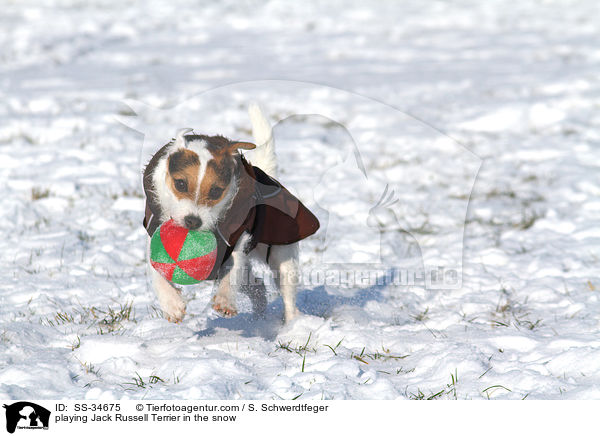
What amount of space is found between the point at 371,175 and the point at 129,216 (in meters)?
2.80

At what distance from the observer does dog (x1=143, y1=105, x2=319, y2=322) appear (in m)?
3.24

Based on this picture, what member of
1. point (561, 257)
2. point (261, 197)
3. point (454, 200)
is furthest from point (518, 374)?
point (454, 200)

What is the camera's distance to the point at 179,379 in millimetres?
3201

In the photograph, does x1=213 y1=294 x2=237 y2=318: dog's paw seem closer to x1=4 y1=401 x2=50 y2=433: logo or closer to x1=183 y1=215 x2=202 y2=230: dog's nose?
x1=183 y1=215 x2=202 y2=230: dog's nose

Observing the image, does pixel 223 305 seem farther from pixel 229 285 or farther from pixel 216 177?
pixel 216 177

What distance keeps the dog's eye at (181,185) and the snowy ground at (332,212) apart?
46 centimetres

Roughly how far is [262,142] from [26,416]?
197cm

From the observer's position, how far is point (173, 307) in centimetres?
364

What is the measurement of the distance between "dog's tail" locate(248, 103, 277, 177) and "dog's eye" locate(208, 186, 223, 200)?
26.1 inches

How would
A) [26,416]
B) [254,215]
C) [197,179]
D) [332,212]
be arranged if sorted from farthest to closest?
[332,212] → [254,215] → [197,179] → [26,416]

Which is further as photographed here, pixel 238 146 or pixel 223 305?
pixel 223 305

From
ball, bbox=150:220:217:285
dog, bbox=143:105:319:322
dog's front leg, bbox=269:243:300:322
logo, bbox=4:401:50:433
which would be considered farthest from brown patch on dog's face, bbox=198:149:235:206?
logo, bbox=4:401:50:433

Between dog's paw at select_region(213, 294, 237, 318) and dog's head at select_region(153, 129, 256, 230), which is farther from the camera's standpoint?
dog's paw at select_region(213, 294, 237, 318)

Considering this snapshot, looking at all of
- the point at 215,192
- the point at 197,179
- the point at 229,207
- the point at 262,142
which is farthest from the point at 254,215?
the point at 262,142
